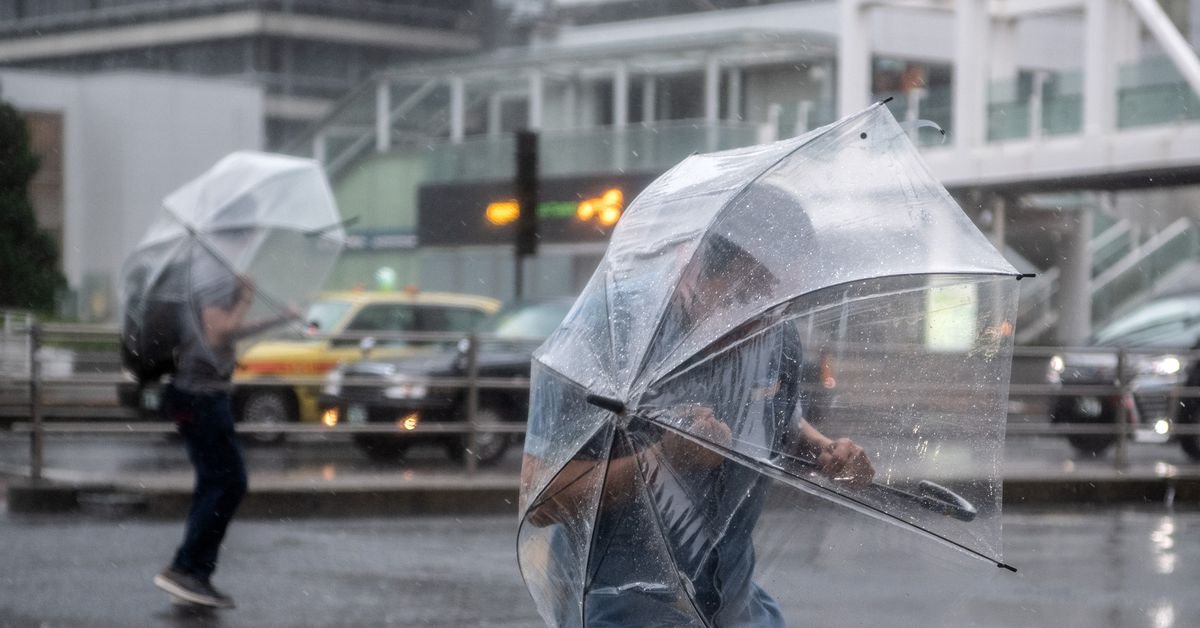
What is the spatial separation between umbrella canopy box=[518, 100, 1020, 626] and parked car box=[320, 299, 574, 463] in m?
11.2

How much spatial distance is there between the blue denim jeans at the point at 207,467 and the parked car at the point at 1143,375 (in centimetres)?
843

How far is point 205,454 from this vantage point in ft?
24.9

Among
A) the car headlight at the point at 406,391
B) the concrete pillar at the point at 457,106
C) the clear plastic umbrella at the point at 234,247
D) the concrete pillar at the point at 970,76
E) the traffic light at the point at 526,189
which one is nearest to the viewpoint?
the clear plastic umbrella at the point at 234,247

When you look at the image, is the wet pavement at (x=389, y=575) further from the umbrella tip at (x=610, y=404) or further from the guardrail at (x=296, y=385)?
the umbrella tip at (x=610, y=404)

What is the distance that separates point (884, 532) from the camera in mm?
3609

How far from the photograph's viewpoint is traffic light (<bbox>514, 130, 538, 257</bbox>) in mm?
16016

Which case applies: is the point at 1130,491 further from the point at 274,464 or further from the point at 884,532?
the point at 884,532

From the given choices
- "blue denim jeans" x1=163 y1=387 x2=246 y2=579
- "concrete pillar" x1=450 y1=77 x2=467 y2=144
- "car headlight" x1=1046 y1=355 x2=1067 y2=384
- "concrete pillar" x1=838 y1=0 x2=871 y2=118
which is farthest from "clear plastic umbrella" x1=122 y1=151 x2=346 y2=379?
"concrete pillar" x1=450 y1=77 x2=467 y2=144

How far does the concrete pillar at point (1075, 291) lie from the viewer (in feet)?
108

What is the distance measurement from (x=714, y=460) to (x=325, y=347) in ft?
46.9

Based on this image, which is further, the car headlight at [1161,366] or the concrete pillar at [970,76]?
the concrete pillar at [970,76]

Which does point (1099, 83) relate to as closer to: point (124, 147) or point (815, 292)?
point (124, 147)

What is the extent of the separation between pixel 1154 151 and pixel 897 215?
24885 mm

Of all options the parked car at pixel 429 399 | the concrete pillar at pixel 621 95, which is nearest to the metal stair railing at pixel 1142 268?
the concrete pillar at pixel 621 95
